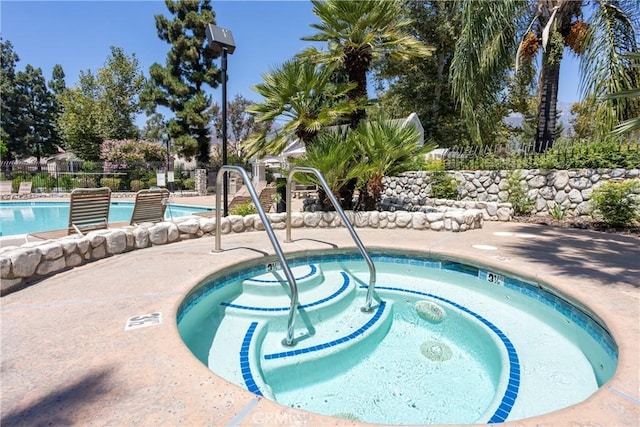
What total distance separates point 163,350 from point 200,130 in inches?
966

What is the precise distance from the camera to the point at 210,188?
21797mm

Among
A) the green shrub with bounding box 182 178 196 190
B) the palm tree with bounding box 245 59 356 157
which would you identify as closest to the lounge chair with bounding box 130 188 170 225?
the palm tree with bounding box 245 59 356 157

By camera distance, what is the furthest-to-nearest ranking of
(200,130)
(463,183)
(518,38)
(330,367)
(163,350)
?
(200,130) → (463,183) → (518,38) → (330,367) → (163,350)

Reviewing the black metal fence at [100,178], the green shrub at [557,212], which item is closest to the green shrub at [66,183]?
the black metal fence at [100,178]

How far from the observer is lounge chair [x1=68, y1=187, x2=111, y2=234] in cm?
524

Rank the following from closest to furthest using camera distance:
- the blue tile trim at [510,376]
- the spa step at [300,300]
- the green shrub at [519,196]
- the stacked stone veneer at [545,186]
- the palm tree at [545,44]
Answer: the blue tile trim at [510,376] < the spa step at [300,300] < the palm tree at [545,44] < the stacked stone veneer at [545,186] < the green shrub at [519,196]

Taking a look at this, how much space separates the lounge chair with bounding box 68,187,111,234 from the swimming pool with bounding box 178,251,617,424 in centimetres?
309

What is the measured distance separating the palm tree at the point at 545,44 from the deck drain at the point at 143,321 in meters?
9.04

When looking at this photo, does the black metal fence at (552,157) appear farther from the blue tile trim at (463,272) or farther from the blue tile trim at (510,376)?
the blue tile trim at (510,376)

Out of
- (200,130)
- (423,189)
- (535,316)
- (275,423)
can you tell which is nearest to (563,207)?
(423,189)

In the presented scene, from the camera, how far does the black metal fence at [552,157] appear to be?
25.5 ft

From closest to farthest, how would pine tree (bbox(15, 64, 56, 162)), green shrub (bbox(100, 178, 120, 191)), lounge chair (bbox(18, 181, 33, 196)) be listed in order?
1. lounge chair (bbox(18, 181, 33, 196))
2. green shrub (bbox(100, 178, 120, 191))
3. pine tree (bbox(15, 64, 56, 162))

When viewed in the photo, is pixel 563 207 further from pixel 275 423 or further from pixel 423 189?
pixel 275 423

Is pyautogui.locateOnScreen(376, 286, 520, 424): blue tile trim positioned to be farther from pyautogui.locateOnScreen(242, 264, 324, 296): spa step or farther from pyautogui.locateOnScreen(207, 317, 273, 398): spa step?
pyautogui.locateOnScreen(242, 264, 324, 296): spa step
